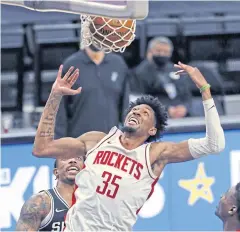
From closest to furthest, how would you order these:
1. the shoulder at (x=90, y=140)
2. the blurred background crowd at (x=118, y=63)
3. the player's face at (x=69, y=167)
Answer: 1. the shoulder at (x=90, y=140)
2. the player's face at (x=69, y=167)
3. the blurred background crowd at (x=118, y=63)

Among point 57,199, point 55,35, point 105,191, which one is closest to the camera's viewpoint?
point 105,191

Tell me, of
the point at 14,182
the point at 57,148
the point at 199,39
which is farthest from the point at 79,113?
the point at 199,39

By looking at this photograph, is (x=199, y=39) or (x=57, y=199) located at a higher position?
(x=199, y=39)

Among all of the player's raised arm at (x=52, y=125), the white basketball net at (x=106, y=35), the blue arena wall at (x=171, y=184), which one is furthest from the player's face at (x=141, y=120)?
the blue arena wall at (x=171, y=184)

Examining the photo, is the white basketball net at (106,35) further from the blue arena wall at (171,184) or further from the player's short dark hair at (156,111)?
the blue arena wall at (171,184)

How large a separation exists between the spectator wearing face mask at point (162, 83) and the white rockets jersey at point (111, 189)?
2.62 meters

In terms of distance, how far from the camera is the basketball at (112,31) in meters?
7.53

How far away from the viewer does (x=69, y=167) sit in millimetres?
7891

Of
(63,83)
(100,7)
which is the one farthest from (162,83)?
(100,7)

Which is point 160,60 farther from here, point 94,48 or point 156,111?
point 156,111

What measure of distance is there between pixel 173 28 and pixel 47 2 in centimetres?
521

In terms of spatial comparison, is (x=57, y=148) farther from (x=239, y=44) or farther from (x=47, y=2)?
(x=239, y=44)

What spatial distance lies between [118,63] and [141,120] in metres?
2.19

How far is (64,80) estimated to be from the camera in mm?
7051
